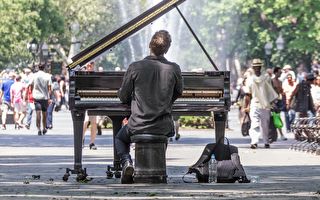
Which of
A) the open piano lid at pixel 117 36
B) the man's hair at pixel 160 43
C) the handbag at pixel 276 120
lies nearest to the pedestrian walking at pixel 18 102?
the handbag at pixel 276 120

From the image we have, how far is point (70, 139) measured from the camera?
1358 inches

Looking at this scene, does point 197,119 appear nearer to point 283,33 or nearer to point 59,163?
point 59,163

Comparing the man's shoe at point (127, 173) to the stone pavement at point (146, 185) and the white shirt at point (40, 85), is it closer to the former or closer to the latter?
the stone pavement at point (146, 185)

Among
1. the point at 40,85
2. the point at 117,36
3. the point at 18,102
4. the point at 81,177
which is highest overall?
the point at 18,102

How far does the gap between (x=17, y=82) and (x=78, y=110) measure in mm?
27725

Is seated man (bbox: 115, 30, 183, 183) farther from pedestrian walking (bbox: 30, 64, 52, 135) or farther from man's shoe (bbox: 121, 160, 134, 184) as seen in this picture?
pedestrian walking (bbox: 30, 64, 52, 135)

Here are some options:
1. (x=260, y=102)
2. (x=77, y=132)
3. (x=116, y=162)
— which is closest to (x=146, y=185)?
(x=77, y=132)

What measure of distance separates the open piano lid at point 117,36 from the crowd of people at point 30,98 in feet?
→ 59.5

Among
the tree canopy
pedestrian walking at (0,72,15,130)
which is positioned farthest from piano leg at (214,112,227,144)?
the tree canopy

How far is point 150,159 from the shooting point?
16641mm

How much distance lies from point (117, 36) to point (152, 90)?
2.41 m

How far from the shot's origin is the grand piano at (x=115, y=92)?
18.2 metres

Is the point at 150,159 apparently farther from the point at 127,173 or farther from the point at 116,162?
the point at 116,162

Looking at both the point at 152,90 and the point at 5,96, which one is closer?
the point at 152,90
